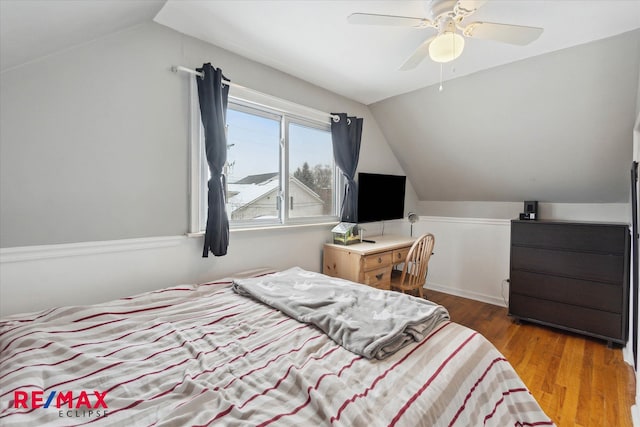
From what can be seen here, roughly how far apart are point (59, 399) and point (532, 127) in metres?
3.43

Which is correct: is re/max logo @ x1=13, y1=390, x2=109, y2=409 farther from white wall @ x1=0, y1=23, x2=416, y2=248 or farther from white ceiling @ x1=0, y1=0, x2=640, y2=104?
white ceiling @ x1=0, y1=0, x2=640, y2=104

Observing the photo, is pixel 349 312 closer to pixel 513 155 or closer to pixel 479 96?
pixel 479 96

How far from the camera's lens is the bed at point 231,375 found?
2.49 ft

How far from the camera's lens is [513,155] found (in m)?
2.85

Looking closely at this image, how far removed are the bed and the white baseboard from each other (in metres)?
2.49

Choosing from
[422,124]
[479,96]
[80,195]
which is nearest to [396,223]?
[422,124]

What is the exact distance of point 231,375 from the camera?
919 mm

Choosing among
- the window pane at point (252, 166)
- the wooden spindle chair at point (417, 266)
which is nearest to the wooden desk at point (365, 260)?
the wooden spindle chair at point (417, 266)

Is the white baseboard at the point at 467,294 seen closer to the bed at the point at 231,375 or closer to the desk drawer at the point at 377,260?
the desk drawer at the point at 377,260

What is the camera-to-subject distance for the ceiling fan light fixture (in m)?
1.43

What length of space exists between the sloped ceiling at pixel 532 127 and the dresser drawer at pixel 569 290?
88cm

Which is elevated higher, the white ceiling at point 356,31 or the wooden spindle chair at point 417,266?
the white ceiling at point 356,31

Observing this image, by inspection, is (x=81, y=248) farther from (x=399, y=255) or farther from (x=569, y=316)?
(x=569, y=316)

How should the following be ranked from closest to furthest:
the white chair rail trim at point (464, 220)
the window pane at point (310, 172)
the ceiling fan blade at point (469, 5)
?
the ceiling fan blade at point (469, 5), the window pane at point (310, 172), the white chair rail trim at point (464, 220)
